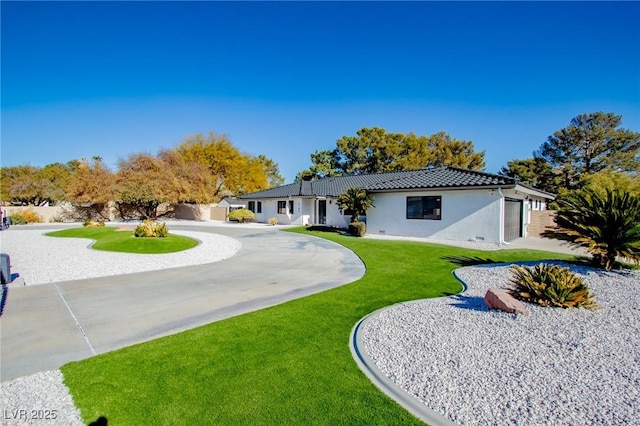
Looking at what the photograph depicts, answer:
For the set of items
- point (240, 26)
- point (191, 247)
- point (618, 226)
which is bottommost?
point (191, 247)

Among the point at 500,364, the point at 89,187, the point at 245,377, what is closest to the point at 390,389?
the point at 500,364

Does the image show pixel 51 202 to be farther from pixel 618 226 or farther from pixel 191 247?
pixel 618 226

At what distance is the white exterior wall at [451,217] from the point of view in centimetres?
1525

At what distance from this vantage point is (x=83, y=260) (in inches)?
430

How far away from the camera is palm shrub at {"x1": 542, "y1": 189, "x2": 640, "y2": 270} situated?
24.3 feet

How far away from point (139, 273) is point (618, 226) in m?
12.9

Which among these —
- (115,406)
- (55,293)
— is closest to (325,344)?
(115,406)

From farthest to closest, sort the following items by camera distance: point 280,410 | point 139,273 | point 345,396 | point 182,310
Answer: point 139,273 < point 182,310 < point 345,396 < point 280,410

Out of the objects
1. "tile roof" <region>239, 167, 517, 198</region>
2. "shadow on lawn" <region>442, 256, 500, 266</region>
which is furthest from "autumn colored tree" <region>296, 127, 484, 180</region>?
"shadow on lawn" <region>442, 256, 500, 266</region>

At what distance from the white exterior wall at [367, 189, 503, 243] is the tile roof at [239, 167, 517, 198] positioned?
503mm

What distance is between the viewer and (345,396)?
10.3ft

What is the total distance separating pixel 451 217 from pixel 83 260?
16535 millimetres

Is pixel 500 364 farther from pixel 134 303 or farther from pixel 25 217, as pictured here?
pixel 25 217

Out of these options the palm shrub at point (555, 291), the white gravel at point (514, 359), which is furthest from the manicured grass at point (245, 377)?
the palm shrub at point (555, 291)
